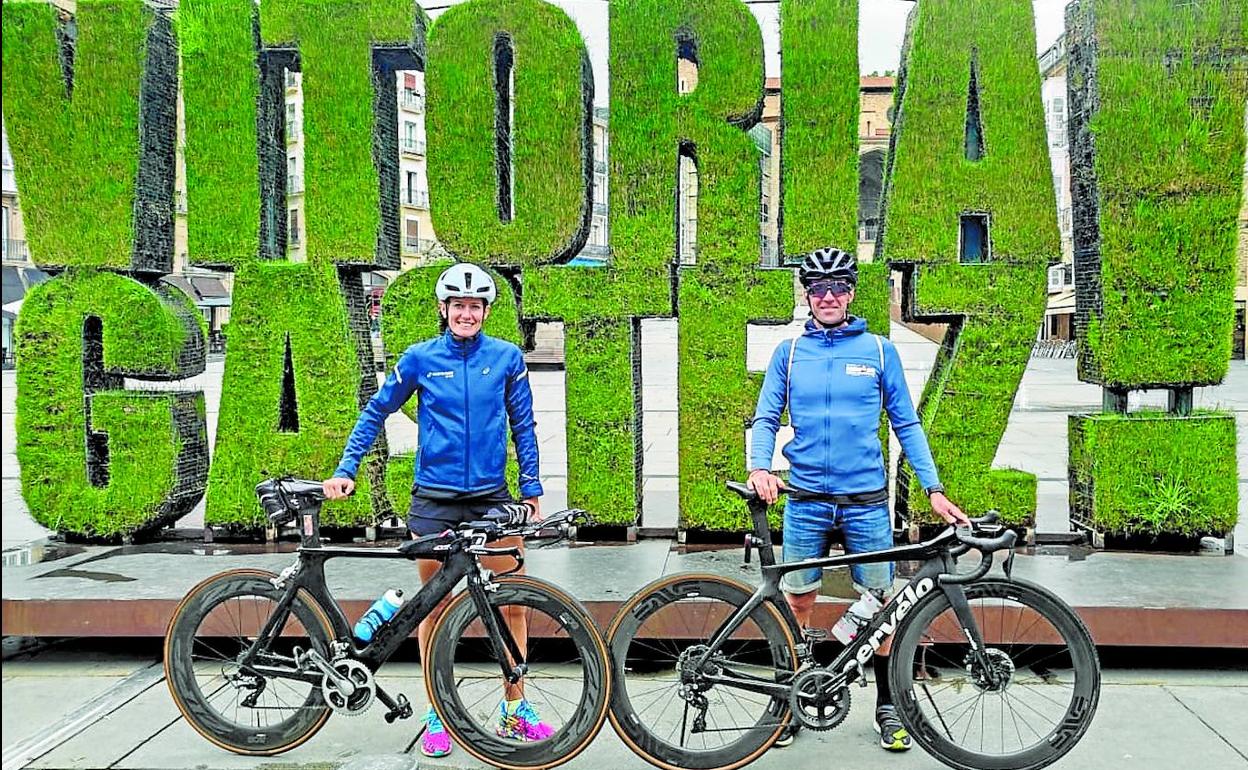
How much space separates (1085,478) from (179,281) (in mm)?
44448

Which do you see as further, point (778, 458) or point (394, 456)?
point (778, 458)

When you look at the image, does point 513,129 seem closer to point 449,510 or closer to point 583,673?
point 449,510

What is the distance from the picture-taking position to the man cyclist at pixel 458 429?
4324 millimetres

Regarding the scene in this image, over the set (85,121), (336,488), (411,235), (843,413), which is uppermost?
(411,235)

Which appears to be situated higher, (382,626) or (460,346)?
(460,346)

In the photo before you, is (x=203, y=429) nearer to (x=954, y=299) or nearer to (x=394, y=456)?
(x=394, y=456)

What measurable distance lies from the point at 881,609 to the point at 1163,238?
150 inches

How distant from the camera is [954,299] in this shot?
6.92 meters

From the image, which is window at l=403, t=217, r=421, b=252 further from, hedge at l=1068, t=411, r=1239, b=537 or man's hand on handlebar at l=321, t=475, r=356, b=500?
man's hand on handlebar at l=321, t=475, r=356, b=500

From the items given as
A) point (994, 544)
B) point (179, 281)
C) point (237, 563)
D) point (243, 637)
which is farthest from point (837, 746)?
point (179, 281)

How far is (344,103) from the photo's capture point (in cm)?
720

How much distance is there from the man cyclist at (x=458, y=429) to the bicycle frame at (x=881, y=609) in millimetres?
861

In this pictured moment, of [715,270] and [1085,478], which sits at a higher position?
[715,270]

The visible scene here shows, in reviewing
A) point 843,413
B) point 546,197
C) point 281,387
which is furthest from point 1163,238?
point 281,387
